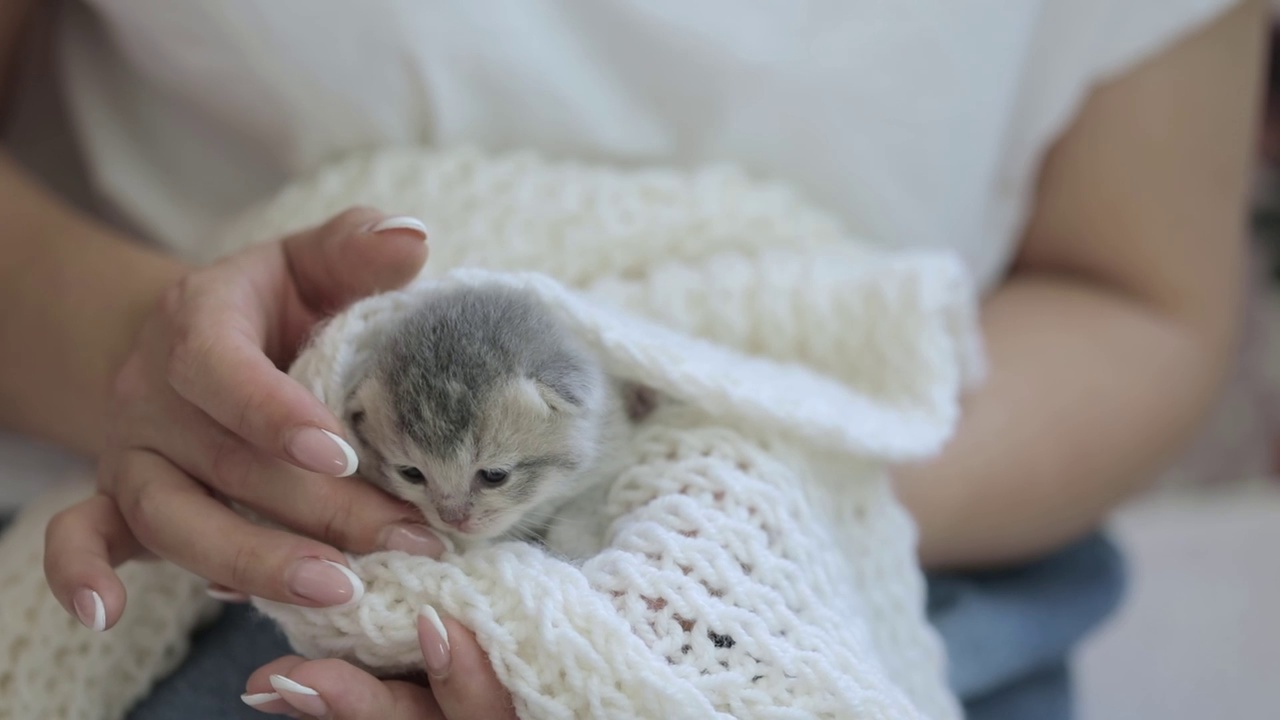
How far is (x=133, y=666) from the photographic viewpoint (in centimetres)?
69

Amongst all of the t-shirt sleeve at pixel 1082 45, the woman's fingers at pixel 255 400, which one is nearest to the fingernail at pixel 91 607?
the woman's fingers at pixel 255 400

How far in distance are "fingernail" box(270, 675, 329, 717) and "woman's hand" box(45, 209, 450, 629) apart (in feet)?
0.14

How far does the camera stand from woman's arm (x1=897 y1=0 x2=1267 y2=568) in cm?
92

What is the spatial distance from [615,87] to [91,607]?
563 millimetres

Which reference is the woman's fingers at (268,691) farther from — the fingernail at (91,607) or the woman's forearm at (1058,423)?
the woman's forearm at (1058,423)

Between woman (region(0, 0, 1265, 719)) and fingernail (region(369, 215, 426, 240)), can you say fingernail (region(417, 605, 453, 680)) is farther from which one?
fingernail (region(369, 215, 426, 240))

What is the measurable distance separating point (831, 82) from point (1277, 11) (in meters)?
0.93

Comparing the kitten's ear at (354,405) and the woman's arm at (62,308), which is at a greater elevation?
the kitten's ear at (354,405)

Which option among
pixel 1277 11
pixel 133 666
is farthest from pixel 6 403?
pixel 1277 11

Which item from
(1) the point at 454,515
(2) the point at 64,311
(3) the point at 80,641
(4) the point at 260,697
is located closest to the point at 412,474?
(1) the point at 454,515

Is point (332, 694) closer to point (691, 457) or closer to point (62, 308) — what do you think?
point (691, 457)

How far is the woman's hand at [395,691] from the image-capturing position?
19.7 inches

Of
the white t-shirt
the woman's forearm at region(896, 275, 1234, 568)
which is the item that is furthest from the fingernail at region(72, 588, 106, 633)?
the woman's forearm at region(896, 275, 1234, 568)

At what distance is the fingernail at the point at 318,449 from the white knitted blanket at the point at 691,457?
5 centimetres
